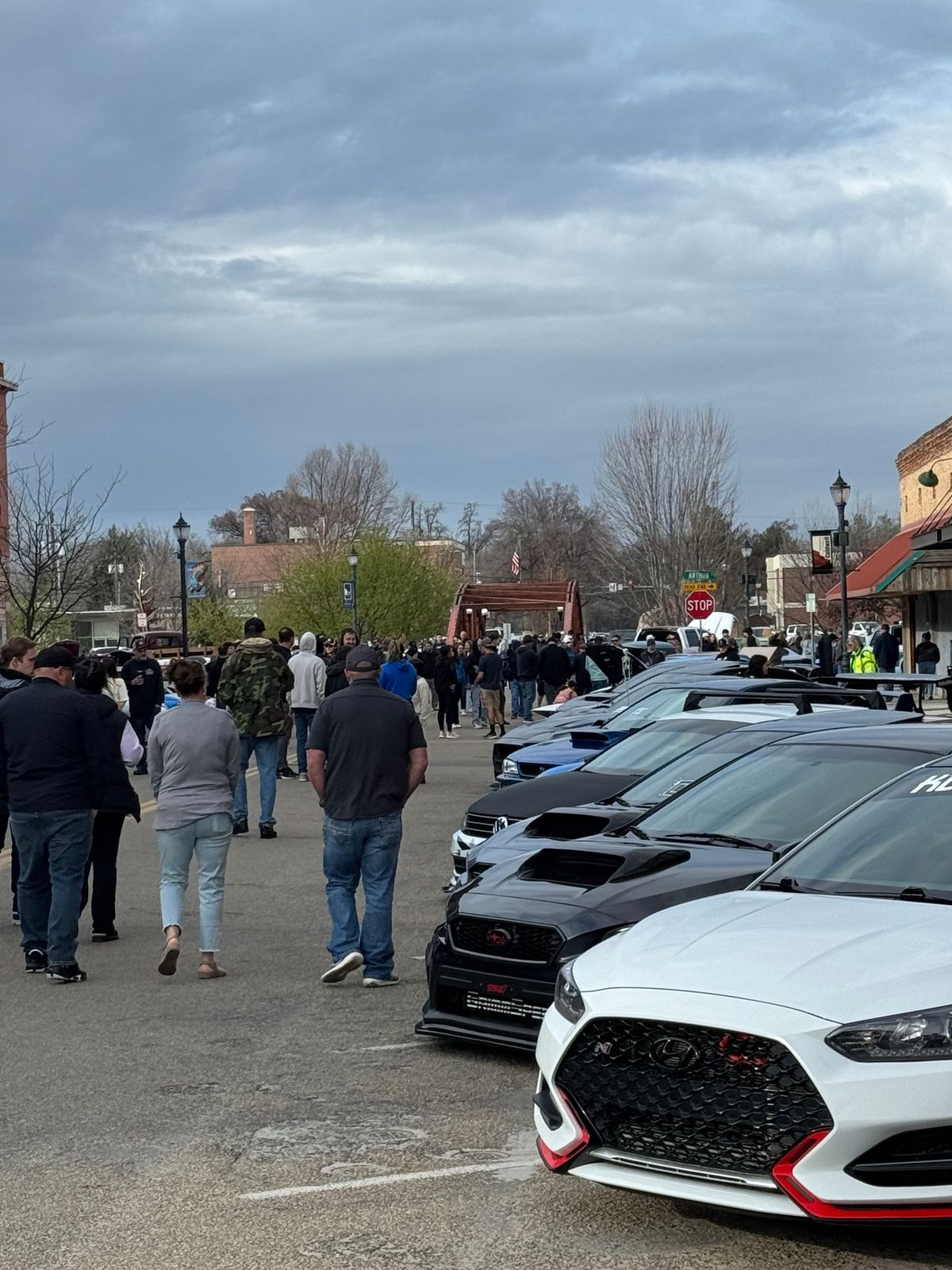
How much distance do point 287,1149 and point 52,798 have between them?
435 cm

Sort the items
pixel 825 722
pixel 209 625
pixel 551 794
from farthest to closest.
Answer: pixel 209 625, pixel 551 794, pixel 825 722

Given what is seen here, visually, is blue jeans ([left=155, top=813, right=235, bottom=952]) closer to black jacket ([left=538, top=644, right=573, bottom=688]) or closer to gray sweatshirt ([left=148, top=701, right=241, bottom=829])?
gray sweatshirt ([left=148, top=701, right=241, bottom=829])

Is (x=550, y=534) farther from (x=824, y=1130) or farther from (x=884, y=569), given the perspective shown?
(x=824, y=1130)

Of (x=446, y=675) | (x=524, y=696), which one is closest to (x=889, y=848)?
(x=446, y=675)

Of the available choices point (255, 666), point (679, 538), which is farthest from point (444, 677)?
point (679, 538)

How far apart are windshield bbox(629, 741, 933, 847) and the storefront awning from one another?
2974cm

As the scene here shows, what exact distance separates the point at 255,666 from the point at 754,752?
946 cm

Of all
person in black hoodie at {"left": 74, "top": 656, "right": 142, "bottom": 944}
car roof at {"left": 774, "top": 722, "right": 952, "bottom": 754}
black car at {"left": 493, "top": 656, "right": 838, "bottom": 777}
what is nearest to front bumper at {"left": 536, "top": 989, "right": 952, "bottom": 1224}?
car roof at {"left": 774, "top": 722, "right": 952, "bottom": 754}

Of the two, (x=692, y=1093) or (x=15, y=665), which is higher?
(x=15, y=665)

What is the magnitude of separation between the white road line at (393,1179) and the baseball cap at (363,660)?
403 centimetres

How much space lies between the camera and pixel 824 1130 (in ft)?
16.0

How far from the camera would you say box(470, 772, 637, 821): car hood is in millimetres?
11344

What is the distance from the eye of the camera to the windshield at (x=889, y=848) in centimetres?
606

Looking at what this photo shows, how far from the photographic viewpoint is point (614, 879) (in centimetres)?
779
